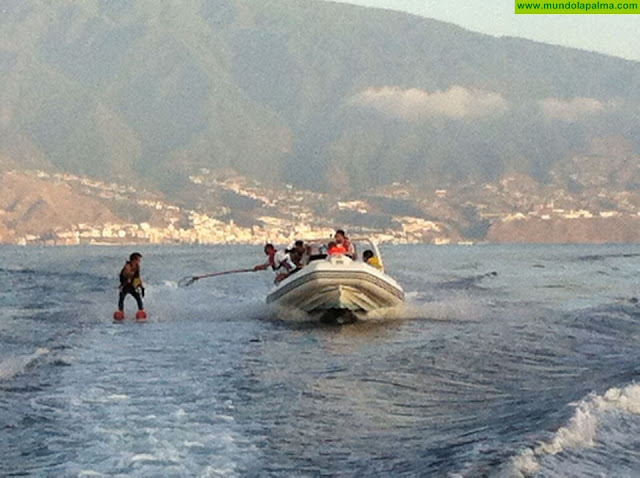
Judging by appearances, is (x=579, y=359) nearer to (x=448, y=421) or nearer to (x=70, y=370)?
(x=448, y=421)

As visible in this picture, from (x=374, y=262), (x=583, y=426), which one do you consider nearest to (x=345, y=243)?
(x=374, y=262)

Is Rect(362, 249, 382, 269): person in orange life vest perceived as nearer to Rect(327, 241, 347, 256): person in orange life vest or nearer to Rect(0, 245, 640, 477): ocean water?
Rect(0, 245, 640, 477): ocean water

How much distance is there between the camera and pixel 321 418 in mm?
11883

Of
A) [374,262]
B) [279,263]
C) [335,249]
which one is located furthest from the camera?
[279,263]

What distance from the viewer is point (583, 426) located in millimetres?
10594

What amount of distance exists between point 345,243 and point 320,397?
1164 centimetres

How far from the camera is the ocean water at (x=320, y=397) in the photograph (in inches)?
381

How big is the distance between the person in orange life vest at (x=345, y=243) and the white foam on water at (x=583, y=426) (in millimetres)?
11761

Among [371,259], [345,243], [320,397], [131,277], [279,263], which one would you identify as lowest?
[320,397]

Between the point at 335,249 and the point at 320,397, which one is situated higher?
the point at 335,249

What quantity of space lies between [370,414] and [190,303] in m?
23.4

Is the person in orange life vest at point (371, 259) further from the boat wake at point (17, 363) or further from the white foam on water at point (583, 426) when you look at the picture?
the white foam on water at point (583, 426)

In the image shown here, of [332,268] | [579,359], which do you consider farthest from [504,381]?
[332,268]

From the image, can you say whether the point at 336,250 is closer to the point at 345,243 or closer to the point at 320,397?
the point at 345,243
